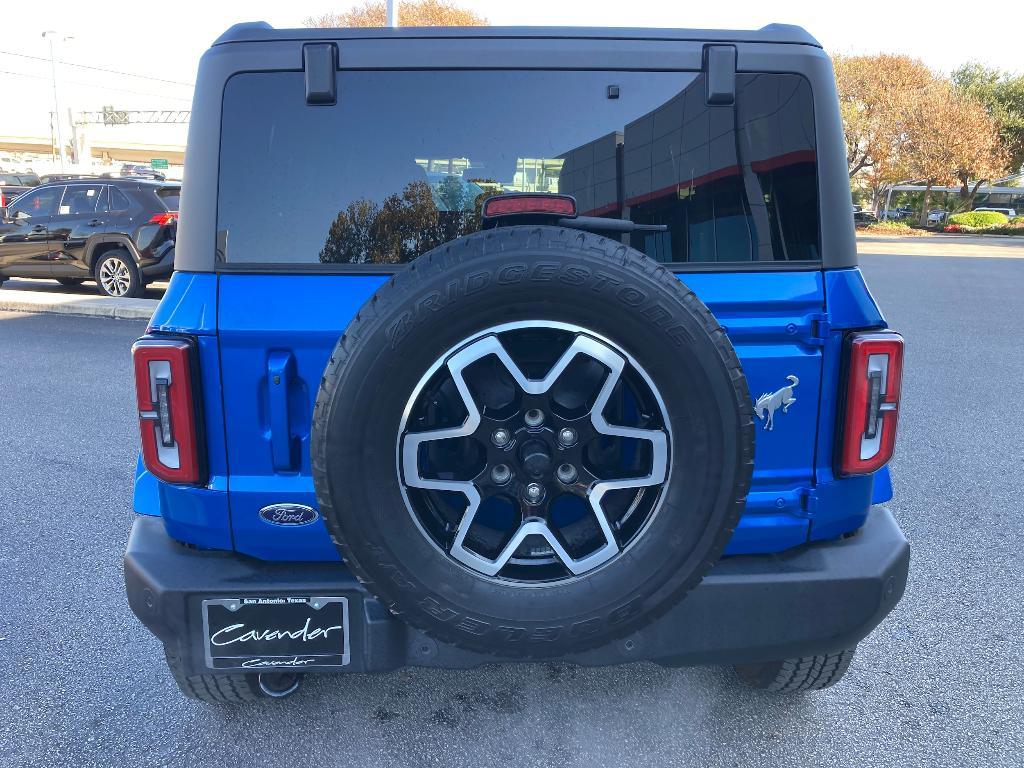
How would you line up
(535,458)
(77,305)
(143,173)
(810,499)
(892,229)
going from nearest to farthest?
1. (535,458)
2. (810,499)
3. (77,305)
4. (143,173)
5. (892,229)

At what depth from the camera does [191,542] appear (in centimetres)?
210

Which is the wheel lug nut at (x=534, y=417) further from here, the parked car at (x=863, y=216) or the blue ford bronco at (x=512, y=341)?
the parked car at (x=863, y=216)

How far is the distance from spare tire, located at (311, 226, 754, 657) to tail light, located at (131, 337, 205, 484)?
1.44 ft

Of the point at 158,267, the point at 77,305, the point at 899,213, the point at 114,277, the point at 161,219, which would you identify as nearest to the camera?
the point at 77,305

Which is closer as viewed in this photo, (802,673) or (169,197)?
(802,673)

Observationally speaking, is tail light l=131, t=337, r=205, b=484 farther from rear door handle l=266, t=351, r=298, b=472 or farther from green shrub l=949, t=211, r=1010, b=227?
green shrub l=949, t=211, r=1010, b=227

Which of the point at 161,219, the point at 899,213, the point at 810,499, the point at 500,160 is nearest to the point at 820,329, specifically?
the point at 810,499

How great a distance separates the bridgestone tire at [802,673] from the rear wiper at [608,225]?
54.7 inches

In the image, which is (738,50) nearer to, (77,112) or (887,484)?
(887,484)

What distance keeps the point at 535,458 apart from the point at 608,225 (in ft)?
2.19

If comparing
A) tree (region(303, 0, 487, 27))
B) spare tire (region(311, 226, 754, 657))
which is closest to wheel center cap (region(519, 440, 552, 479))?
spare tire (region(311, 226, 754, 657))

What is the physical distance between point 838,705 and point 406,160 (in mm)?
2227

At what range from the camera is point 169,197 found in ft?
35.3

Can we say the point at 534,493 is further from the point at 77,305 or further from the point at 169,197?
the point at 169,197
